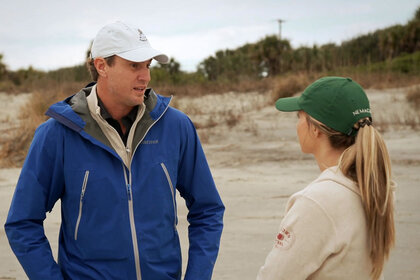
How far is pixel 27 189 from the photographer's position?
2.35m

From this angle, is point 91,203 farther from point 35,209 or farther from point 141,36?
point 141,36

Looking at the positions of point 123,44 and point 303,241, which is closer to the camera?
point 303,241

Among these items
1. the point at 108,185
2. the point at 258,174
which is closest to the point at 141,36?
the point at 108,185

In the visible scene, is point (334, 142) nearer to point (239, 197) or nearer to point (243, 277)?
point (243, 277)

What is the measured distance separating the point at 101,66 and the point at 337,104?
3.52ft

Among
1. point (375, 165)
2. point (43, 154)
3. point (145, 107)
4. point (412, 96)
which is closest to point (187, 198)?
point (145, 107)

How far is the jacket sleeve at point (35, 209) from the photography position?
2340 mm

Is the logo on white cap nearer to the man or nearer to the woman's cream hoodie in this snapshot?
the man

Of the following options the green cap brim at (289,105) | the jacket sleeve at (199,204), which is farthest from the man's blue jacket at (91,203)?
the green cap brim at (289,105)

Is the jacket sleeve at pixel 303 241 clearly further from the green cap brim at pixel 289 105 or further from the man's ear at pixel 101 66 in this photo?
the man's ear at pixel 101 66

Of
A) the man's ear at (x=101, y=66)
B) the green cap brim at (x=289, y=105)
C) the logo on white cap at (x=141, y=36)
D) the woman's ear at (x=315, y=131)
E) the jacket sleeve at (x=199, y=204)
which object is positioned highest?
the logo on white cap at (x=141, y=36)

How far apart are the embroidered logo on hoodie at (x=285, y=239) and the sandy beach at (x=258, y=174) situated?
2.91 m

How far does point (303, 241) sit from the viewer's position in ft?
6.11

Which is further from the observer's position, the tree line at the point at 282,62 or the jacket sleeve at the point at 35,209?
the tree line at the point at 282,62
